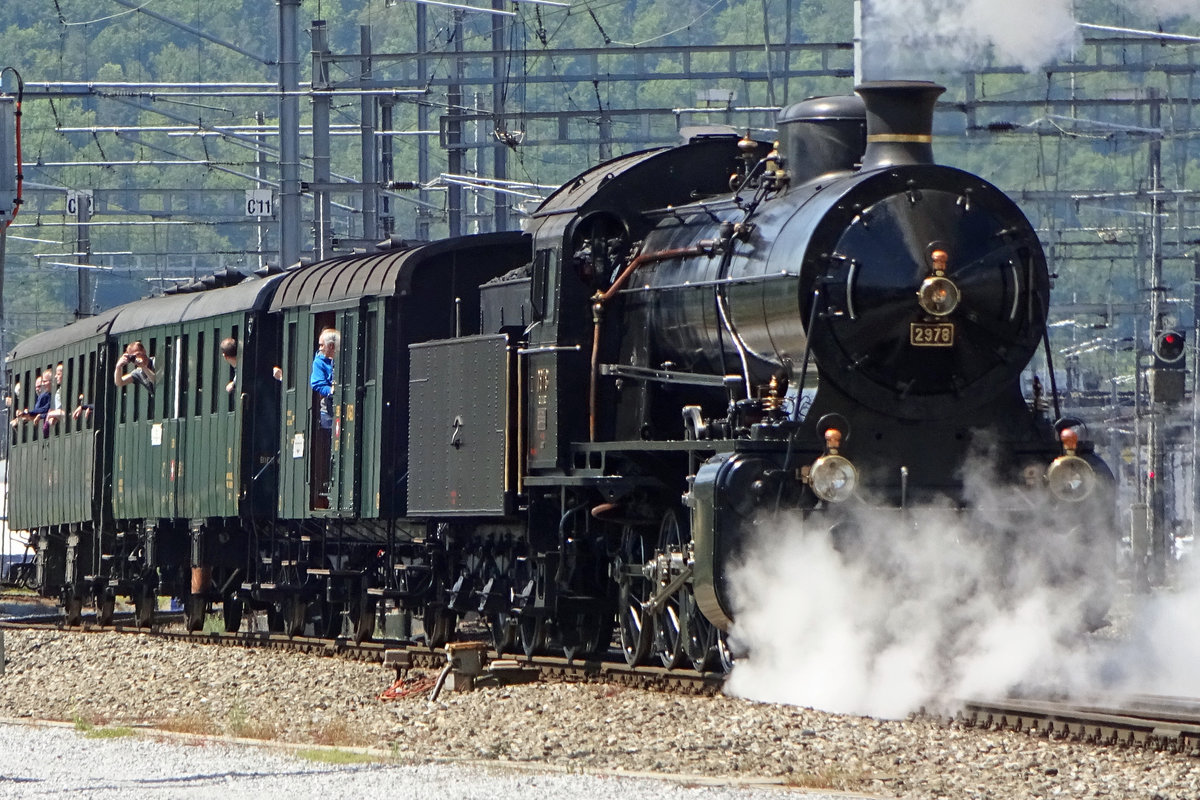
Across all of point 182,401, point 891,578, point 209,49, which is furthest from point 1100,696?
point 209,49

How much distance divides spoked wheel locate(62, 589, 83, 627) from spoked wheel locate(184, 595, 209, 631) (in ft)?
8.63

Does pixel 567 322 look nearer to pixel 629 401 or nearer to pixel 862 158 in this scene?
pixel 629 401

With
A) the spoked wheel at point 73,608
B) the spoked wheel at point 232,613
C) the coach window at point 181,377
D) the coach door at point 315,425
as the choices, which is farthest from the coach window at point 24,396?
the coach door at point 315,425

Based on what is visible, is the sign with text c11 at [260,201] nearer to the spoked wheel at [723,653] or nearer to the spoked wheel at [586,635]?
the spoked wheel at [586,635]

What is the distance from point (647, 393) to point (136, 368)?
30.4ft

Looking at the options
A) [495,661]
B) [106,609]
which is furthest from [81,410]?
[495,661]

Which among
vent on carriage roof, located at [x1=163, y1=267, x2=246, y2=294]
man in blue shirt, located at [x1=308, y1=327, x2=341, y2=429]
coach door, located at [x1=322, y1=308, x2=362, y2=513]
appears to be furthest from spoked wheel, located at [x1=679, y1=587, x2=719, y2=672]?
vent on carriage roof, located at [x1=163, y1=267, x2=246, y2=294]

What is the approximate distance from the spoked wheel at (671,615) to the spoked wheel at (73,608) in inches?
452

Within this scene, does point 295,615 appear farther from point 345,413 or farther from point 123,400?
point 123,400

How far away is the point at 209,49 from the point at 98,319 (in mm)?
71895

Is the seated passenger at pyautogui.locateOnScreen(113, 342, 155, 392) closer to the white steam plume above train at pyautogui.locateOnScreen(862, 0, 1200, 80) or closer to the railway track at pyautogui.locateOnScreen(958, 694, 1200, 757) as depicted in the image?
the white steam plume above train at pyautogui.locateOnScreen(862, 0, 1200, 80)

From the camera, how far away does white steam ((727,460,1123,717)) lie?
35.6 ft

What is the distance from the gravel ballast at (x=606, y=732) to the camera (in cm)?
831

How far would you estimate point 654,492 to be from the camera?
12727 mm
